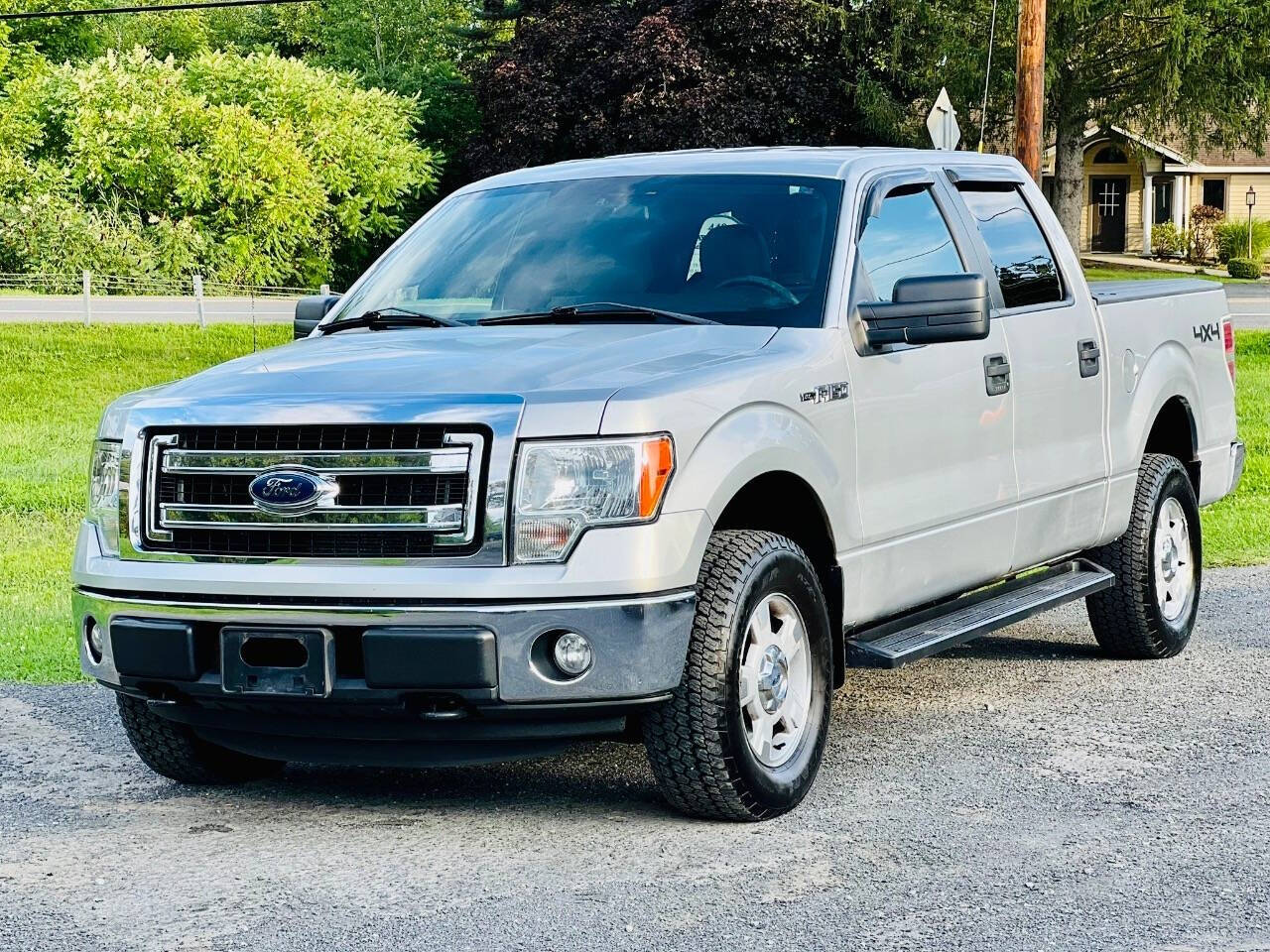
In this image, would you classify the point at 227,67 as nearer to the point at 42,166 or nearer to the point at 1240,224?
the point at 42,166

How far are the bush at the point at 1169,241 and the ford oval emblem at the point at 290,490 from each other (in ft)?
181

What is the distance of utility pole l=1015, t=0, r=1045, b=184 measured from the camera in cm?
1958

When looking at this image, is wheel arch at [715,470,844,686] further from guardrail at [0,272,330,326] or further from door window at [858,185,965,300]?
guardrail at [0,272,330,326]

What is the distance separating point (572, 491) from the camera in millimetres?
5070

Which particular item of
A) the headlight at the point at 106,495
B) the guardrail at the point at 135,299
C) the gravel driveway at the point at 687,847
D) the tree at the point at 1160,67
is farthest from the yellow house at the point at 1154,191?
the headlight at the point at 106,495

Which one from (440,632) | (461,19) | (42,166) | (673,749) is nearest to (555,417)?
(440,632)

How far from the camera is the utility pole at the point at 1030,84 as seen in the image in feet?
64.2

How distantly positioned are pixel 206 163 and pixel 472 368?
4267 centimetres

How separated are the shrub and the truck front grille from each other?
2136 inches

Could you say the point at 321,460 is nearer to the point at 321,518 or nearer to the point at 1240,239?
the point at 321,518

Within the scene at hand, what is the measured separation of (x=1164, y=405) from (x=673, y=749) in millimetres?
3940

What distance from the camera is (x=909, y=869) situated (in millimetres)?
5059

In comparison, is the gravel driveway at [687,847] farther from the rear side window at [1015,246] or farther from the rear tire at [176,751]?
the rear side window at [1015,246]

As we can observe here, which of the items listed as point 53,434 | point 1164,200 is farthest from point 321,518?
point 1164,200
